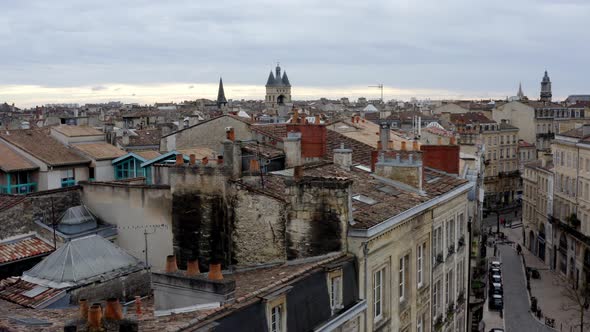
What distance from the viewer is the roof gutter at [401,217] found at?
17.2 metres

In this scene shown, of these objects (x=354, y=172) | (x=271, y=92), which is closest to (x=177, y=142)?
(x=354, y=172)

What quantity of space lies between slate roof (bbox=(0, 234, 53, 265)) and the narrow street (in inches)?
1119

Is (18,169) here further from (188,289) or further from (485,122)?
(485,122)

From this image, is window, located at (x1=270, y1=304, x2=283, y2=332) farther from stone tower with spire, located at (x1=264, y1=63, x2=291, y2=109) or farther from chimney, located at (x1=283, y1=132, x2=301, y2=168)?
stone tower with spire, located at (x1=264, y1=63, x2=291, y2=109)

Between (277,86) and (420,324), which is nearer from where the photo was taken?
(420,324)

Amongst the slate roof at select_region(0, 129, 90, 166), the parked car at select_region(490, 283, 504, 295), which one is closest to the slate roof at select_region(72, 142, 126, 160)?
the slate roof at select_region(0, 129, 90, 166)

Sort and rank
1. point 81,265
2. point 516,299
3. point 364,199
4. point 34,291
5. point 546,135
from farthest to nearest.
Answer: point 546,135
point 516,299
point 364,199
point 81,265
point 34,291

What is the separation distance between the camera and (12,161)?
31391mm

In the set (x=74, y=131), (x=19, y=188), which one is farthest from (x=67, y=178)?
(x=74, y=131)

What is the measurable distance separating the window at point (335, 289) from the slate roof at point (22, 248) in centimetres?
1130

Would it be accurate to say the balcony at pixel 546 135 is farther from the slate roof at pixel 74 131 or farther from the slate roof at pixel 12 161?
the slate roof at pixel 12 161

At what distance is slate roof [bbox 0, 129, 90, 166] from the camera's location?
32.3 metres

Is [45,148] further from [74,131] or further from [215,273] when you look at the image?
[215,273]

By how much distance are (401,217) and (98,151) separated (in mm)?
20096
